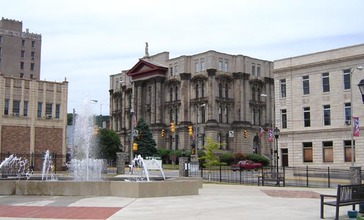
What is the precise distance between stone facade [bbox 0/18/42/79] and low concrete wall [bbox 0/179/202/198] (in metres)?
106

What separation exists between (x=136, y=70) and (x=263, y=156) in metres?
33.8

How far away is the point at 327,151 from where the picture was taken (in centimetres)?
5197

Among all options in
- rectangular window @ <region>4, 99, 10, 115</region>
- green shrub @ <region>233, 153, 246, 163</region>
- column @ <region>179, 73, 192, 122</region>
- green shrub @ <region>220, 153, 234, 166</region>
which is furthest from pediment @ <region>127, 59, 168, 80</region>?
rectangular window @ <region>4, 99, 10, 115</region>

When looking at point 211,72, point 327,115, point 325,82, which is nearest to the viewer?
point 327,115

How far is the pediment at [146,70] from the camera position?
100188mm

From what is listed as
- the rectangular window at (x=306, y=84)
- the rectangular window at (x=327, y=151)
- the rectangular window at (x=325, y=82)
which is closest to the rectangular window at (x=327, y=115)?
the rectangular window at (x=325, y=82)

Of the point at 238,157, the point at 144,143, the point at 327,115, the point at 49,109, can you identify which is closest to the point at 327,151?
the point at 327,115

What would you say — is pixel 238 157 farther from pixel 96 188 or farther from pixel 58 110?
pixel 96 188

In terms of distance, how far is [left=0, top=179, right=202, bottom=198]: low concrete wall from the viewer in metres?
20.3

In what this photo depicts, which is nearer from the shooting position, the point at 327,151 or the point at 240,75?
the point at 327,151

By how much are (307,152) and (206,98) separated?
130 feet

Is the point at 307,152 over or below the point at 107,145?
below

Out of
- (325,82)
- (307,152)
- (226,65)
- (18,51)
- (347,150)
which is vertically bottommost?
(307,152)

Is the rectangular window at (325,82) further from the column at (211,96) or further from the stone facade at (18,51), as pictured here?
the stone facade at (18,51)
